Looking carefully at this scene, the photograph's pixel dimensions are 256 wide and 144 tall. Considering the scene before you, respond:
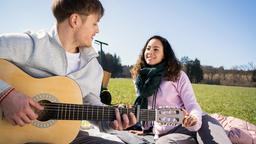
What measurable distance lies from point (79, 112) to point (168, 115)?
915mm

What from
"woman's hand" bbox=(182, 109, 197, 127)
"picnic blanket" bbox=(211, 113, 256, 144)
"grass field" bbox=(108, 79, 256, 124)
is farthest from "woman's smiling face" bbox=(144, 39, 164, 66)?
"grass field" bbox=(108, 79, 256, 124)

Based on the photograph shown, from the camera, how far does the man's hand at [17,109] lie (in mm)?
2318

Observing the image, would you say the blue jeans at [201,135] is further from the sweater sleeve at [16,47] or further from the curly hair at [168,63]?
the sweater sleeve at [16,47]

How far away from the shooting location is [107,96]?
5.83 m

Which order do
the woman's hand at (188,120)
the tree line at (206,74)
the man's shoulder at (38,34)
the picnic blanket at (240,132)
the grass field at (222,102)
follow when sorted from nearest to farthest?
the man's shoulder at (38,34) < the woman's hand at (188,120) < the picnic blanket at (240,132) < the grass field at (222,102) < the tree line at (206,74)

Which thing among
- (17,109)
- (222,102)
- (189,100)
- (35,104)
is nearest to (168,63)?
(189,100)

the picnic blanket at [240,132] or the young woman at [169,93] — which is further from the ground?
the young woman at [169,93]

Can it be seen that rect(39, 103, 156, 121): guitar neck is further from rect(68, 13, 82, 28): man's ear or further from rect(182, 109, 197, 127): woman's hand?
rect(182, 109, 197, 127): woman's hand

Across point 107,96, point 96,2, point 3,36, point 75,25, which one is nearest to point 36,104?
point 3,36

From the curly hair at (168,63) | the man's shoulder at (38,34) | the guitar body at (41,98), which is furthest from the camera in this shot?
the curly hair at (168,63)

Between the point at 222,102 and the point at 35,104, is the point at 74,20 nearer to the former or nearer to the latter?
the point at 35,104

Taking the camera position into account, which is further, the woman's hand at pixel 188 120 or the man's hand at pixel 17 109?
the woman's hand at pixel 188 120

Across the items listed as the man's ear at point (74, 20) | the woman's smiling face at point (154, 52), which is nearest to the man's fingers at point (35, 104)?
the man's ear at point (74, 20)

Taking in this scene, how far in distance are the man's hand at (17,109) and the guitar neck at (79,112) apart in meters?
0.17
